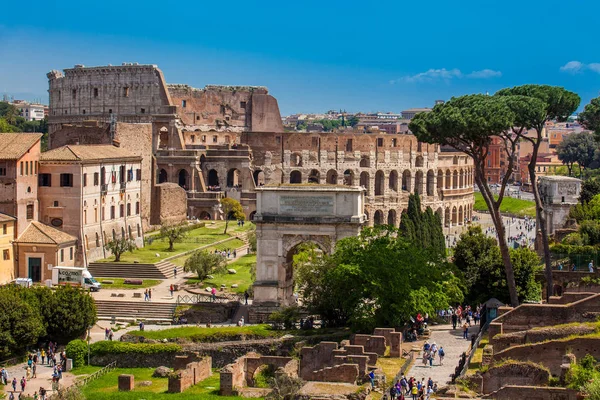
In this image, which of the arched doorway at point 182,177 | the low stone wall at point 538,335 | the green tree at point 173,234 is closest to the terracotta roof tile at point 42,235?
the green tree at point 173,234

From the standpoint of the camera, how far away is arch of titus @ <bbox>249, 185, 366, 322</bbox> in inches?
1918

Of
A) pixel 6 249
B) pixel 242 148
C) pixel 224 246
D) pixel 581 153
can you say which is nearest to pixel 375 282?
pixel 6 249

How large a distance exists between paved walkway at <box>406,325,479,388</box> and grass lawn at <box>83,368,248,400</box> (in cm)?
582

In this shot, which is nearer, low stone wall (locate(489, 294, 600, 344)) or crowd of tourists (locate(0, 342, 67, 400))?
low stone wall (locate(489, 294, 600, 344))

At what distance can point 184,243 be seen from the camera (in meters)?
66.8

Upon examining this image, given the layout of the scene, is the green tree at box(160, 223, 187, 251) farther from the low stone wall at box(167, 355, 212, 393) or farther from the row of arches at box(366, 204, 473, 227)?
the row of arches at box(366, 204, 473, 227)

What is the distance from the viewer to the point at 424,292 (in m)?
43.2

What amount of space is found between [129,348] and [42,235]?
15.6 metres

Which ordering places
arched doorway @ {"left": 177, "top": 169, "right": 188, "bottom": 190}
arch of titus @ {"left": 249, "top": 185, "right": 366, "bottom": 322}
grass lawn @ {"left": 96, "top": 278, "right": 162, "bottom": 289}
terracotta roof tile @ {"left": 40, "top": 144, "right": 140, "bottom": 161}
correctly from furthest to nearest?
arched doorway @ {"left": 177, "top": 169, "right": 188, "bottom": 190}
terracotta roof tile @ {"left": 40, "top": 144, "right": 140, "bottom": 161}
grass lawn @ {"left": 96, "top": 278, "right": 162, "bottom": 289}
arch of titus @ {"left": 249, "top": 185, "right": 366, "bottom": 322}

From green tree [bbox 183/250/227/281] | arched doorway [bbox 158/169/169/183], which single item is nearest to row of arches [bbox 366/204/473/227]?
arched doorway [bbox 158/169/169/183]

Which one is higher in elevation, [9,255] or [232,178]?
[232,178]

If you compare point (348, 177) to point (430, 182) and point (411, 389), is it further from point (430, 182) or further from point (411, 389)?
point (411, 389)

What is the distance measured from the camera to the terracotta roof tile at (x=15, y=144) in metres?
57.2

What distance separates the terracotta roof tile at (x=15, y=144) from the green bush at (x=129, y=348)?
16024 millimetres
